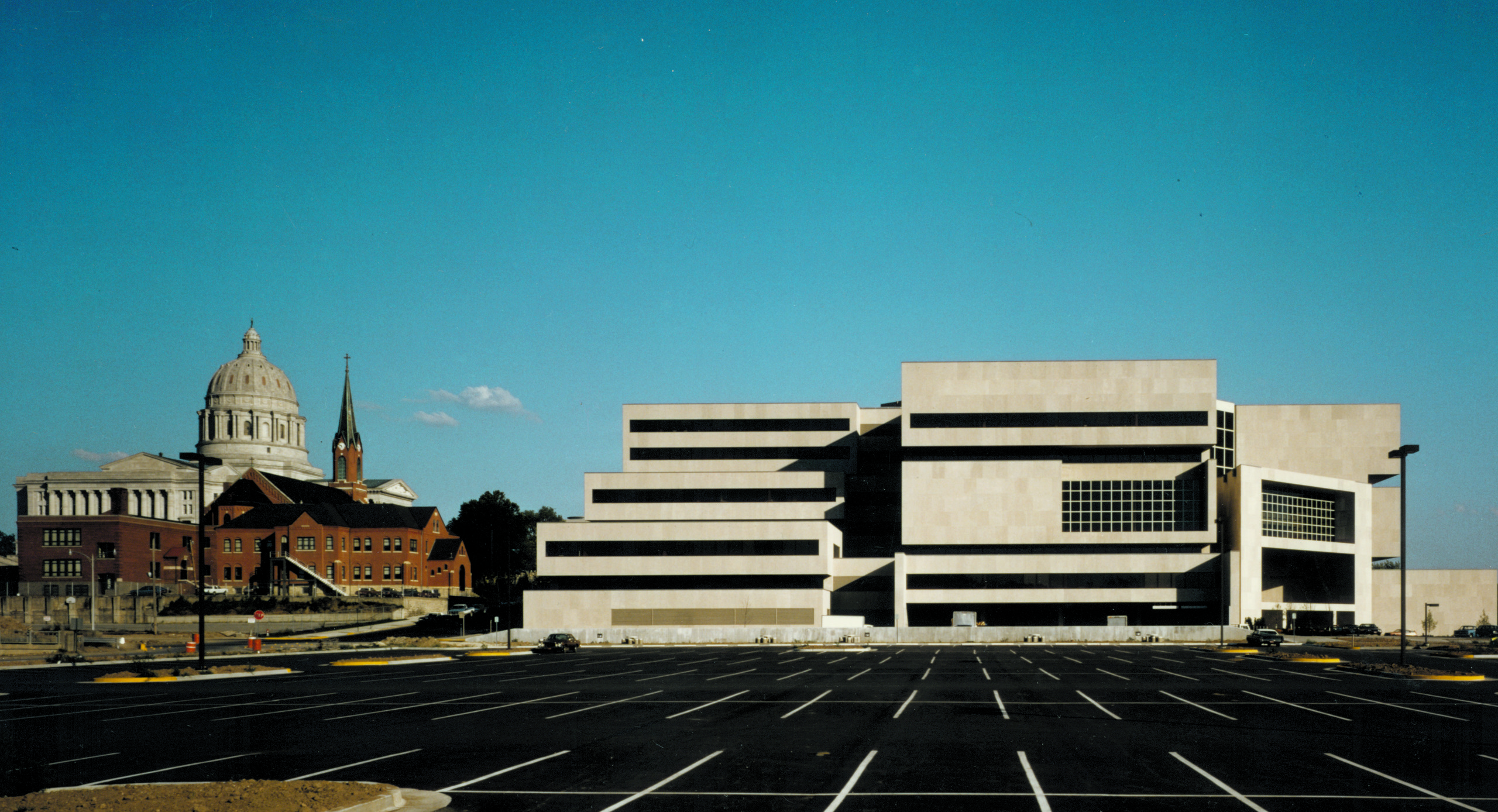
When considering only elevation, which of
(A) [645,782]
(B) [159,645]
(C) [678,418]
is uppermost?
(C) [678,418]

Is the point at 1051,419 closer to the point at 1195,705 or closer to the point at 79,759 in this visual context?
the point at 1195,705

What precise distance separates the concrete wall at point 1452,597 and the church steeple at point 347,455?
145 meters

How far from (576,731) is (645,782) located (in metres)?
6.60

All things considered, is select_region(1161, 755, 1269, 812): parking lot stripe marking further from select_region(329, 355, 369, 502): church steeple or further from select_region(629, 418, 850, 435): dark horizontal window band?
select_region(329, 355, 369, 502): church steeple

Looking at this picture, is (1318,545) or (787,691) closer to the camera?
(787,691)

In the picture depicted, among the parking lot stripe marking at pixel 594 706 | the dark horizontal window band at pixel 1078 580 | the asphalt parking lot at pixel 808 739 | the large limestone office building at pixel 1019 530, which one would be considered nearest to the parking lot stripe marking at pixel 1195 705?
the asphalt parking lot at pixel 808 739

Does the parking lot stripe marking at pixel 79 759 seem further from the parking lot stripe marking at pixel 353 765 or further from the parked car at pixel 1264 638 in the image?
the parked car at pixel 1264 638

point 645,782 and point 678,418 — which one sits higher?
point 678,418

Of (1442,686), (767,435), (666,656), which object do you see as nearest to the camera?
(1442,686)

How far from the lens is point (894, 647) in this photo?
72312 mm

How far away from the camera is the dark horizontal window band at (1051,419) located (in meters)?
94.1

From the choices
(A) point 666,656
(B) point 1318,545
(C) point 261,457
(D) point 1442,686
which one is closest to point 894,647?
(A) point 666,656

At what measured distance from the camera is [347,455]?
17450cm

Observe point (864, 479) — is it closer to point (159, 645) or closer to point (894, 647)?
point (894, 647)
